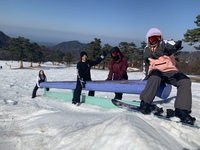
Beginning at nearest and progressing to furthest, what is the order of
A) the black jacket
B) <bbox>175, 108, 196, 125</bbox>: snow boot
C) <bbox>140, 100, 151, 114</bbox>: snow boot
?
<bbox>175, 108, 196, 125</bbox>: snow boot < <bbox>140, 100, 151, 114</bbox>: snow boot < the black jacket

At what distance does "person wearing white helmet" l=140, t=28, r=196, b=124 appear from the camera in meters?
3.28

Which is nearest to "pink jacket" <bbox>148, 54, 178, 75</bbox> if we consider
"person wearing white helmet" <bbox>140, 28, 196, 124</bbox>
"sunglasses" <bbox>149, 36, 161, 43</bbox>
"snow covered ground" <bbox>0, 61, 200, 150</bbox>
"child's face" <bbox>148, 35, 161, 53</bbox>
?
"person wearing white helmet" <bbox>140, 28, 196, 124</bbox>

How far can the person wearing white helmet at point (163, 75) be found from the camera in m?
3.28

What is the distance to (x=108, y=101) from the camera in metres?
5.14

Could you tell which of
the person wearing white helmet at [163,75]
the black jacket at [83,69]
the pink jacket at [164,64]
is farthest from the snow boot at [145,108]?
the black jacket at [83,69]

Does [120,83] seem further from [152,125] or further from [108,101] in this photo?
[152,125]

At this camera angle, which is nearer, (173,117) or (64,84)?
(173,117)

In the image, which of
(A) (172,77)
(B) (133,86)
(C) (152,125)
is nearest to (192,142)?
(C) (152,125)

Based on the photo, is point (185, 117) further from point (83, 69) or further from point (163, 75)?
point (83, 69)

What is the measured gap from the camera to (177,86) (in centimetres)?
353

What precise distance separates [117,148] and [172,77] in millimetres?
1976

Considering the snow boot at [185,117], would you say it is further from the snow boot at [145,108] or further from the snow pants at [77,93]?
the snow pants at [77,93]

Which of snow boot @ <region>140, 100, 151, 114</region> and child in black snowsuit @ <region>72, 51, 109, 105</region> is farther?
child in black snowsuit @ <region>72, 51, 109, 105</region>

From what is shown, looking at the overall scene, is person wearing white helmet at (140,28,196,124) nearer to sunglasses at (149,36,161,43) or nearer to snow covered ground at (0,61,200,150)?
sunglasses at (149,36,161,43)
